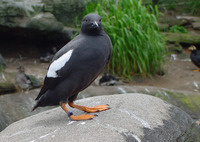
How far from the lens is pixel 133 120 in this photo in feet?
11.0

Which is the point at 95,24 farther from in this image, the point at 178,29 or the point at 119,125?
the point at 178,29

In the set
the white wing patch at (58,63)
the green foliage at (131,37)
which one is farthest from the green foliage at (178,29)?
the white wing patch at (58,63)

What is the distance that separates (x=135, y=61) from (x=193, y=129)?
3.76 meters

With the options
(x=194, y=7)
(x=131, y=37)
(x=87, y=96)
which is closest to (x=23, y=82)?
(x=87, y=96)

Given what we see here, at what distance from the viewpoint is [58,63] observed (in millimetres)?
3143

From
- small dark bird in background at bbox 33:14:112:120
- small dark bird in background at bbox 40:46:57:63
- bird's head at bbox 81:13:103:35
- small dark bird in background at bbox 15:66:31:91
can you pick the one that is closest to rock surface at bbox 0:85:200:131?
small dark bird in background at bbox 15:66:31:91

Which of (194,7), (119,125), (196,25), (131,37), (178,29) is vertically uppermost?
(194,7)

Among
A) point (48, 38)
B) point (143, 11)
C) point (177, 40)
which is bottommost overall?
point (177, 40)

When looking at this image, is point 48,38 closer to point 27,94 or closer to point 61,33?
point 61,33

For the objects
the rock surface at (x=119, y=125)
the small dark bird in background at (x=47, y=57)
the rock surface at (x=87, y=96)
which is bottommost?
the rock surface at (x=87, y=96)

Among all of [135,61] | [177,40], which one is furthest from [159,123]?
[177,40]

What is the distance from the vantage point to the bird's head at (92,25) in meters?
3.05

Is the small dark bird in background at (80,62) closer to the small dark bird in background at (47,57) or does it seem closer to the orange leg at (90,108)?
the orange leg at (90,108)

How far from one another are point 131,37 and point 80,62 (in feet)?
14.5
